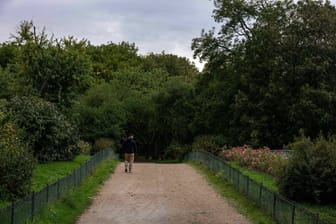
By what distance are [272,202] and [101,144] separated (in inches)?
1440

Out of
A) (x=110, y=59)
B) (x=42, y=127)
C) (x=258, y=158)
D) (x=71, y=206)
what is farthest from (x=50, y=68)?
(x=110, y=59)

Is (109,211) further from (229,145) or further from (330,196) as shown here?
(229,145)

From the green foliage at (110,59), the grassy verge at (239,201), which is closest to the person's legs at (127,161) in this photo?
the grassy verge at (239,201)

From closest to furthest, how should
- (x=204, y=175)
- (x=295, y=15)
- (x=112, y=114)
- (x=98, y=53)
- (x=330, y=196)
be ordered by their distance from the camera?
(x=330, y=196)
(x=204, y=175)
(x=295, y=15)
(x=112, y=114)
(x=98, y=53)

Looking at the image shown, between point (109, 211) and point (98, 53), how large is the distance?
66043mm

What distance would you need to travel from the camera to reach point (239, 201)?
2045 centimetres

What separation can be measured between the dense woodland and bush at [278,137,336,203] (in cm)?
823

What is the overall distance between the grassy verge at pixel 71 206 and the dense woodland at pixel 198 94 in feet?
4.63

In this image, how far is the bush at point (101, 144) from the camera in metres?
51.1

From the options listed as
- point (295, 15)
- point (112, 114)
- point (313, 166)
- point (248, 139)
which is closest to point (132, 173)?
point (313, 166)

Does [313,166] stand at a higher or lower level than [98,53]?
lower

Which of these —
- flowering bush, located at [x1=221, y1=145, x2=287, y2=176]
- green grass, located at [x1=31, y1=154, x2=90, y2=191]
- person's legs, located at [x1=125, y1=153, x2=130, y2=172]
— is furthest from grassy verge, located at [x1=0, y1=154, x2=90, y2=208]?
flowering bush, located at [x1=221, y1=145, x2=287, y2=176]

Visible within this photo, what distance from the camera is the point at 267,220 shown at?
649 inches

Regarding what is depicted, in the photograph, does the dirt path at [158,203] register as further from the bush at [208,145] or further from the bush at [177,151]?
the bush at [177,151]
